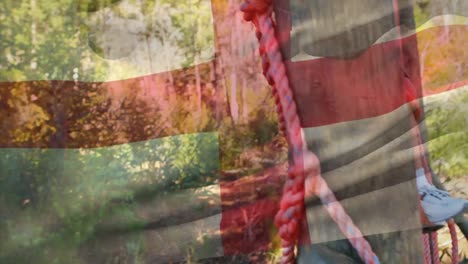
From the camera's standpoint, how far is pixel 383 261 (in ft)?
2.20

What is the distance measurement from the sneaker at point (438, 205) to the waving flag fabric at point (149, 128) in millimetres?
294

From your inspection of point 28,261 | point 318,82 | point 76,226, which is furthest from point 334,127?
point 28,261

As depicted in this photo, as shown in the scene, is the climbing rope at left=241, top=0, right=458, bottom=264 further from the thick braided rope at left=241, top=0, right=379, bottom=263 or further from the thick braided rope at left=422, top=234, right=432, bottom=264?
the thick braided rope at left=422, top=234, right=432, bottom=264

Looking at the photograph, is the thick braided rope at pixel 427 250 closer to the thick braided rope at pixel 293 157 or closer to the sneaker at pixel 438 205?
the sneaker at pixel 438 205

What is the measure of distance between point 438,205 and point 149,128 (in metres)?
0.70

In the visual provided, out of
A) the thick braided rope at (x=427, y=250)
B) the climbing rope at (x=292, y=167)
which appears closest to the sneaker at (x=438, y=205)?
the thick braided rope at (x=427, y=250)

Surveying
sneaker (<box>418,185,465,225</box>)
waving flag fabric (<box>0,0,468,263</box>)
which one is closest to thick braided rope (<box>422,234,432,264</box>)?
sneaker (<box>418,185,465,225</box>)

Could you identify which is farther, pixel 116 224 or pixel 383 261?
pixel 116 224

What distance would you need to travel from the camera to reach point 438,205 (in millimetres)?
871

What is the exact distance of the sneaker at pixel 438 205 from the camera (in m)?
0.86

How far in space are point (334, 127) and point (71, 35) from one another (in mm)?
823

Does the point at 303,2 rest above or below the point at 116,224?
above

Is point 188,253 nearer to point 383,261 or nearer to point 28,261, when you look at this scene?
point 28,261

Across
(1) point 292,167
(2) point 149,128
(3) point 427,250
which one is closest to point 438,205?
(3) point 427,250
